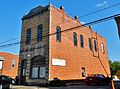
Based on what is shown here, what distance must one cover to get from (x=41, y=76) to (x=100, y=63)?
659 inches

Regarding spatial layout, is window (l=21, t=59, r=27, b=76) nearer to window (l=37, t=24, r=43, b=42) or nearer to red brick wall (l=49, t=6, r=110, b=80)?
window (l=37, t=24, r=43, b=42)

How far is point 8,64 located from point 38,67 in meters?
20.0

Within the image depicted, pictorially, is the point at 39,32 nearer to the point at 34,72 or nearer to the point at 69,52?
the point at 69,52

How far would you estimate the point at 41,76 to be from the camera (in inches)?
937

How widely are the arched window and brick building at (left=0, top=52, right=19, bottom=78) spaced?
1718cm

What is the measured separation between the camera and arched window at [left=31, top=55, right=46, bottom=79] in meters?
23.9

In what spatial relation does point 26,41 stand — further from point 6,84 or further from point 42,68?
point 6,84

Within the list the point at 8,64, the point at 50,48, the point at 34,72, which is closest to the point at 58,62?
the point at 50,48

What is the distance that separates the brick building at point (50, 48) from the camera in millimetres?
23797

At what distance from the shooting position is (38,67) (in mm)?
24453

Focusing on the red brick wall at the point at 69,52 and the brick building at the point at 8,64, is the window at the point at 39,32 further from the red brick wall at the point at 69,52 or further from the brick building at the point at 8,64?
the brick building at the point at 8,64

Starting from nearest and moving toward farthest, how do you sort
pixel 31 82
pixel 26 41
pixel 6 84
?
pixel 6 84 < pixel 31 82 < pixel 26 41

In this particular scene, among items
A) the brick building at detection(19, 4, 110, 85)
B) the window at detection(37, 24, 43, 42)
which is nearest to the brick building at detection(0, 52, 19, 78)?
the brick building at detection(19, 4, 110, 85)

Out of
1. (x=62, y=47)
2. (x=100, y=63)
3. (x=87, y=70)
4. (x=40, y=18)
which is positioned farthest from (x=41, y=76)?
(x=100, y=63)
